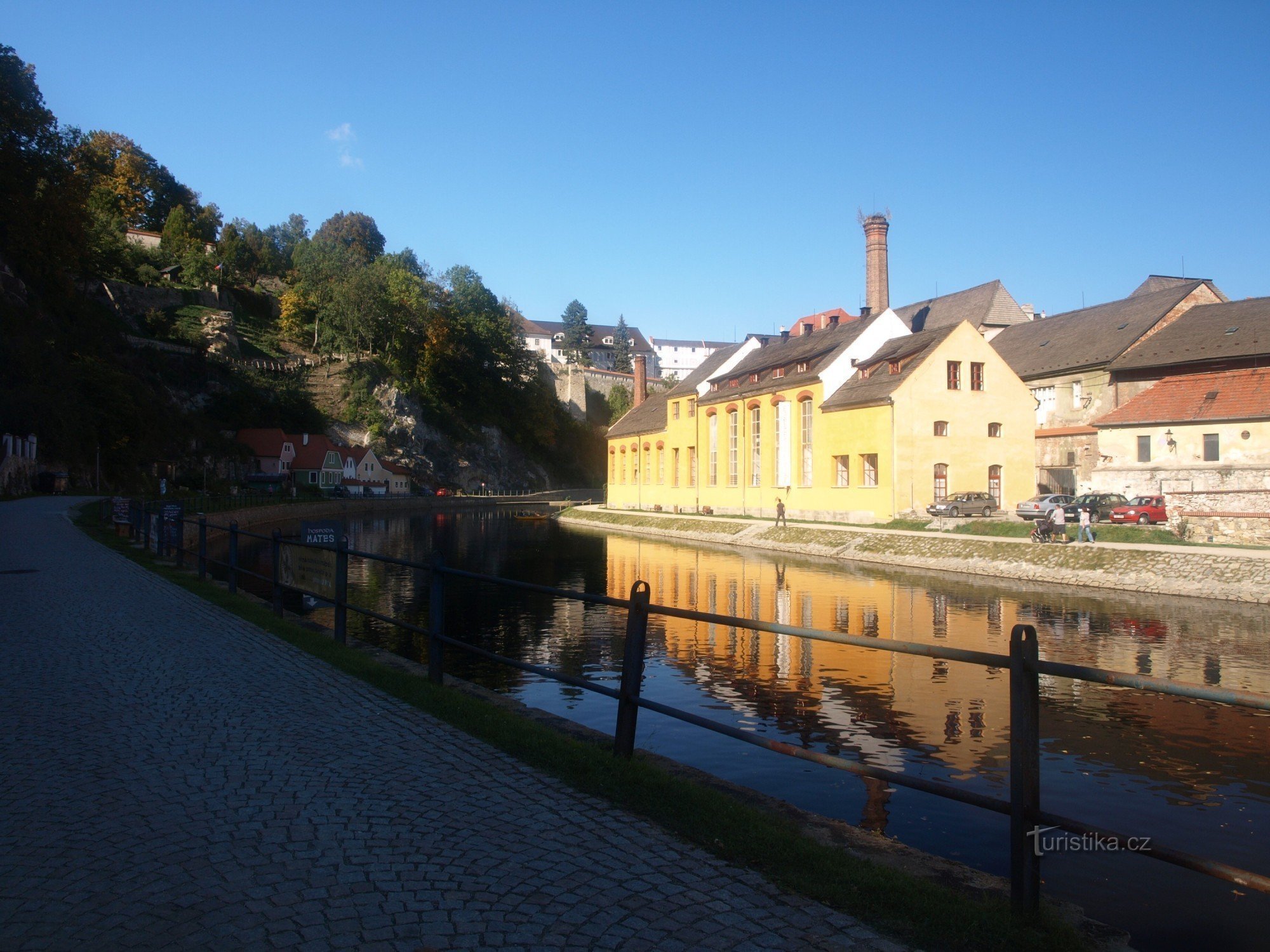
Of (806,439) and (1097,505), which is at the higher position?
(806,439)

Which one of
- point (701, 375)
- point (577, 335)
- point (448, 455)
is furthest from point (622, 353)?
point (701, 375)

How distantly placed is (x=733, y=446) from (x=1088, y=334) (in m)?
24.4

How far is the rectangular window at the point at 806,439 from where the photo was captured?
4706 cm

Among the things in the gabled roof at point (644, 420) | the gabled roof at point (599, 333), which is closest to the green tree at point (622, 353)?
the gabled roof at point (599, 333)

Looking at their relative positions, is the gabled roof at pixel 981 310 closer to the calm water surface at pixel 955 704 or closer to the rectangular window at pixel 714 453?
the rectangular window at pixel 714 453

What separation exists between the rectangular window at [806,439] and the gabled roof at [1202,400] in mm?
13787

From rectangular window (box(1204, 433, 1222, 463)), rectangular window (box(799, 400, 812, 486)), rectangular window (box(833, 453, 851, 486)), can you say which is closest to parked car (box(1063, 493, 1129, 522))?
rectangular window (box(1204, 433, 1222, 463))

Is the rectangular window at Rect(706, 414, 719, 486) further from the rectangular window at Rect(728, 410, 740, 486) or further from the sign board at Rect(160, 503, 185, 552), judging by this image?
the sign board at Rect(160, 503, 185, 552)

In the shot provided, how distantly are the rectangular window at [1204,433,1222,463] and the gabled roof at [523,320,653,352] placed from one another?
11560 cm

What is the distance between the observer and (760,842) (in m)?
4.77

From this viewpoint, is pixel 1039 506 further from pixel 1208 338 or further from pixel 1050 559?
pixel 1208 338

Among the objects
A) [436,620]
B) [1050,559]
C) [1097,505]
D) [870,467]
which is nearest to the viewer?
[436,620]

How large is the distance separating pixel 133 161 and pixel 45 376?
70532 millimetres

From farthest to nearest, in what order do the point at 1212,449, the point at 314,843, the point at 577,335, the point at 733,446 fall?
the point at 577,335 < the point at 733,446 < the point at 1212,449 < the point at 314,843
